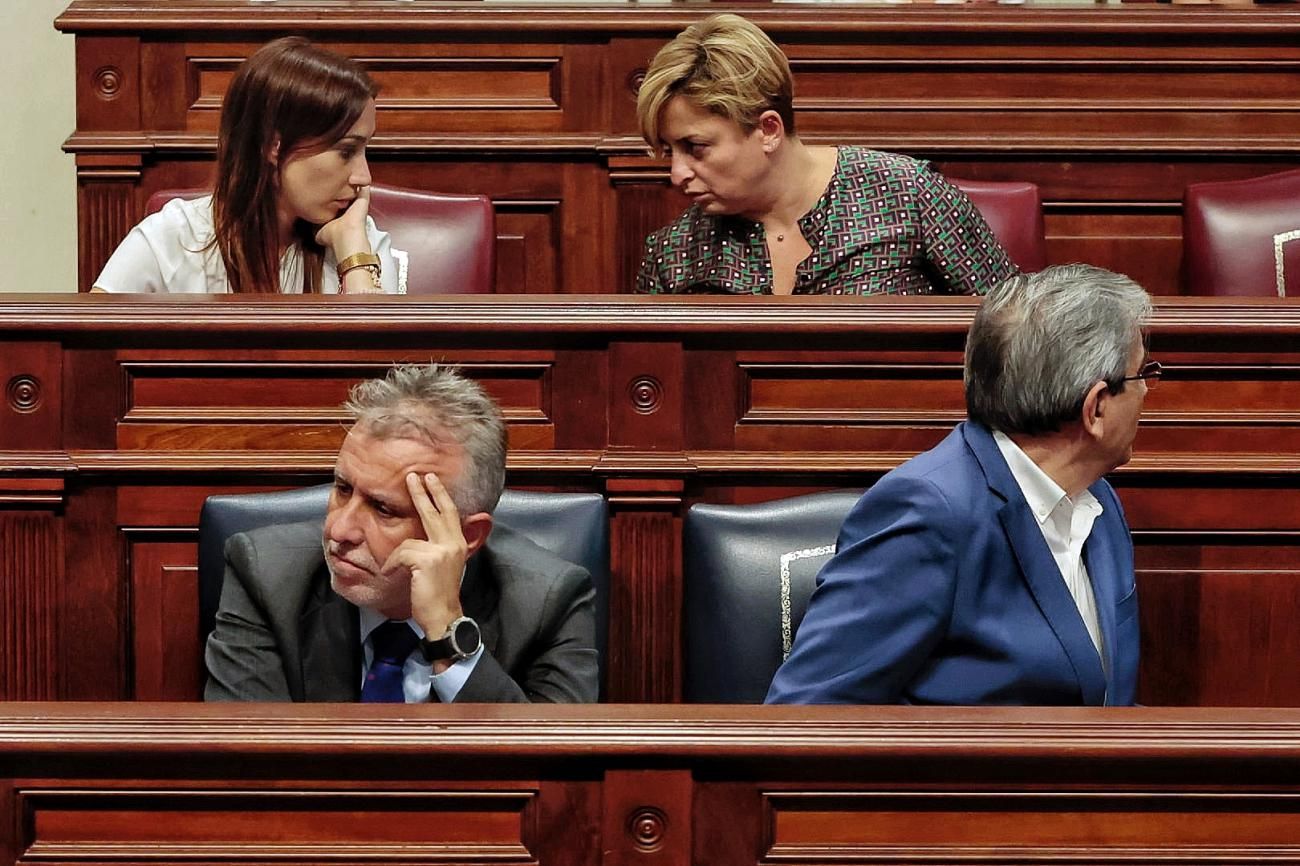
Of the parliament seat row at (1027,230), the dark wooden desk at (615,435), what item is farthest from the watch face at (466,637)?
the parliament seat row at (1027,230)

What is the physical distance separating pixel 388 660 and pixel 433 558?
0.09m

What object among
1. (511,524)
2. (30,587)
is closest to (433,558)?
(511,524)

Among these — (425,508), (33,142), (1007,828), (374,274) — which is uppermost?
(33,142)

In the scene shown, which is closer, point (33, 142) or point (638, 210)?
point (638, 210)

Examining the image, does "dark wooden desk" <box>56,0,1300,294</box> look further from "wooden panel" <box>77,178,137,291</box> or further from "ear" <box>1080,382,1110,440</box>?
"ear" <box>1080,382,1110,440</box>

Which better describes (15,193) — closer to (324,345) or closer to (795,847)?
(324,345)

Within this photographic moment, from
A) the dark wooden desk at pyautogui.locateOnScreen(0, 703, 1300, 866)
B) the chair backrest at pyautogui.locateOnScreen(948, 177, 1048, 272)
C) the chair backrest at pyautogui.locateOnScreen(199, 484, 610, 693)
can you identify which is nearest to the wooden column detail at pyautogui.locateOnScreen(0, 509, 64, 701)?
the chair backrest at pyautogui.locateOnScreen(199, 484, 610, 693)

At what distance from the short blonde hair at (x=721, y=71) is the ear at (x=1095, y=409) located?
58 centimetres

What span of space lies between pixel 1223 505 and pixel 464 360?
1.62 ft

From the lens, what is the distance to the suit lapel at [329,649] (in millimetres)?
1003

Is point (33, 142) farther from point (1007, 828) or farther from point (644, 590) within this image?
point (1007, 828)

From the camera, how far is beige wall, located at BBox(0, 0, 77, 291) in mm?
2490

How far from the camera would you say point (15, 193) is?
249 cm

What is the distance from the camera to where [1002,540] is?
0.96m
